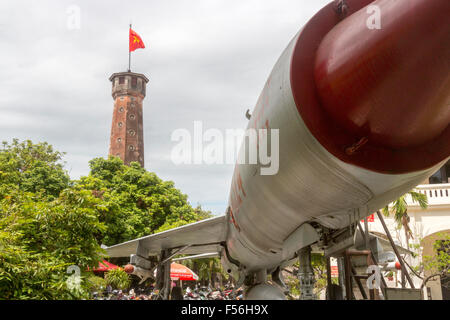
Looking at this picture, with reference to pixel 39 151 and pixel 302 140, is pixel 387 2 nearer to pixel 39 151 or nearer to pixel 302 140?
pixel 302 140

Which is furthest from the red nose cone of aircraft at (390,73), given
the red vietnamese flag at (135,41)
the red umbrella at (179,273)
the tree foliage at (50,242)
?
the red vietnamese flag at (135,41)

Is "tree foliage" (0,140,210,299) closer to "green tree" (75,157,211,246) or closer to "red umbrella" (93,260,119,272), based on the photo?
"red umbrella" (93,260,119,272)

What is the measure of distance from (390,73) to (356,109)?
1.06 feet

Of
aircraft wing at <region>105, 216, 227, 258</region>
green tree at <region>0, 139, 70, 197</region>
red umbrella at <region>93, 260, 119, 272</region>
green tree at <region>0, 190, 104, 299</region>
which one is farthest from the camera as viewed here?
green tree at <region>0, 139, 70, 197</region>

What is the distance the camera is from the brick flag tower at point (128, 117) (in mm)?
42062

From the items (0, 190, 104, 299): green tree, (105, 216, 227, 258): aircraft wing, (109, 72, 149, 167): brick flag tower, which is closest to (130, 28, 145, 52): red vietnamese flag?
(109, 72, 149, 167): brick flag tower

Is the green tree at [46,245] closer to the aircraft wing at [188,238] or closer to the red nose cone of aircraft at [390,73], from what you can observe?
the aircraft wing at [188,238]

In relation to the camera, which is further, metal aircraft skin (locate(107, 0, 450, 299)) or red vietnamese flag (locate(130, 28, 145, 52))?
red vietnamese flag (locate(130, 28, 145, 52))

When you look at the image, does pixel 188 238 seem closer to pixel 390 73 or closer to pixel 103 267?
pixel 390 73

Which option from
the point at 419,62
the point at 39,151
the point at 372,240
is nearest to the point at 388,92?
the point at 419,62

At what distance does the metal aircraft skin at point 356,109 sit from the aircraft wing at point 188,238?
4869 millimetres

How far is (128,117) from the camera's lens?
42.8m

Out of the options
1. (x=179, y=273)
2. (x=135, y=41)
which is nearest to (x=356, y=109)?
(x=179, y=273)

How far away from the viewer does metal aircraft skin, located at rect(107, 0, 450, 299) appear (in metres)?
1.96
